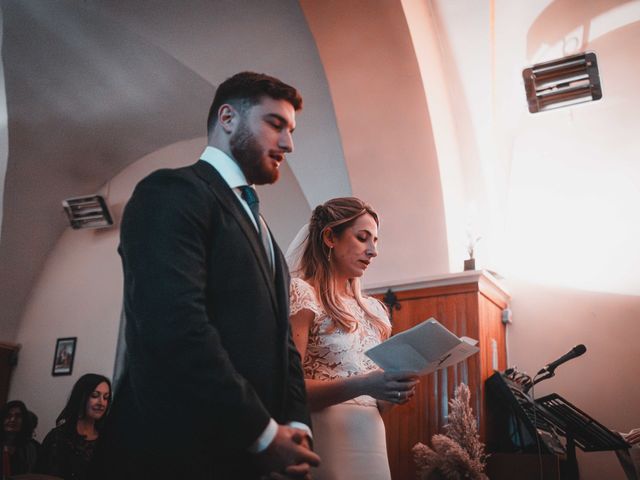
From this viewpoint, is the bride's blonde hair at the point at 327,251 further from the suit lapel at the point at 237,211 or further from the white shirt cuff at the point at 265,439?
the white shirt cuff at the point at 265,439

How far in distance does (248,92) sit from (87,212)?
5.64 meters

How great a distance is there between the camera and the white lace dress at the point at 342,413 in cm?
185

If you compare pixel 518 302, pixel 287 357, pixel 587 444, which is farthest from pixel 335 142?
pixel 287 357

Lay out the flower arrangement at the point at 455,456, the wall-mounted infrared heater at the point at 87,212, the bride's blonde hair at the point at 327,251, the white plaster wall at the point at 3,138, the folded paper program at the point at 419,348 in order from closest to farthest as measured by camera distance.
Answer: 1. the folded paper program at the point at 419,348
2. the bride's blonde hair at the point at 327,251
3. the flower arrangement at the point at 455,456
4. the white plaster wall at the point at 3,138
5. the wall-mounted infrared heater at the point at 87,212

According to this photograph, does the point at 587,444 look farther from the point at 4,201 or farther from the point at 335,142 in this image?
the point at 4,201

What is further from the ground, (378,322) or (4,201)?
(4,201)

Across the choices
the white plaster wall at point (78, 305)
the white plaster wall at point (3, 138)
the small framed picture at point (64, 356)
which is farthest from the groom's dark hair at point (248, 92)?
the small framed picture at point (64, 356)

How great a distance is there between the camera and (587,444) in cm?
313

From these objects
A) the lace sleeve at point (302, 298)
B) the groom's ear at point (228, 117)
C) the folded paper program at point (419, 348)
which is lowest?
the folded paper program at point (419, 348)

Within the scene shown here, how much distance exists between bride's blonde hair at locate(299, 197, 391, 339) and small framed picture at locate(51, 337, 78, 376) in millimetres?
4955

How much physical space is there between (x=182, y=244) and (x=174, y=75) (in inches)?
176

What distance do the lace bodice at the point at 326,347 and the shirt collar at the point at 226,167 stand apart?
2.09 feet

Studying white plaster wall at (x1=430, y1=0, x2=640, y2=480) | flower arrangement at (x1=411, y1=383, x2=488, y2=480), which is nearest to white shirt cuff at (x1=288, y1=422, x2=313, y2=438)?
flower arrangement at (x1=411, y1=383, x2=488, y2=480)

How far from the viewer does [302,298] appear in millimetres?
1983
